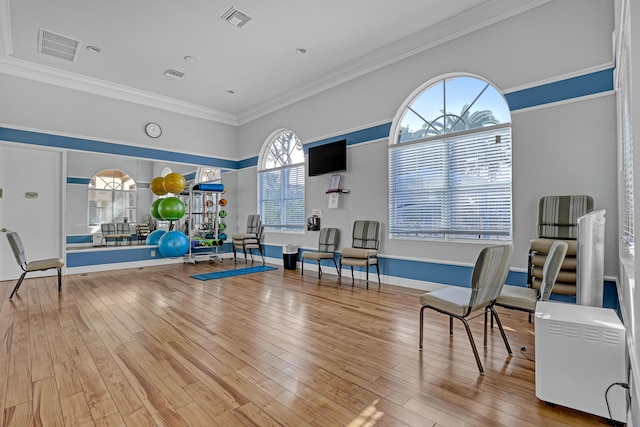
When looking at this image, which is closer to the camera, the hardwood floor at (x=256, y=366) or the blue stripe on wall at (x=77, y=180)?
the hardwood floor at (x=256, y=366)

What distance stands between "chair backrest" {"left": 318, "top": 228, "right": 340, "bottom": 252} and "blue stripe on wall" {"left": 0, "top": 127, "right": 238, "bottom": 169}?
390cm

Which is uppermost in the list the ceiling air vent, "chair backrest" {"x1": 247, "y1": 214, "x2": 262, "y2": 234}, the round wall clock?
the ceiling air vent

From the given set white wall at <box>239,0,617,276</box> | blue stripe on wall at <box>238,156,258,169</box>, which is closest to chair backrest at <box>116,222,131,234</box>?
blue stripe on wall at <box>238,156,258,169</box>

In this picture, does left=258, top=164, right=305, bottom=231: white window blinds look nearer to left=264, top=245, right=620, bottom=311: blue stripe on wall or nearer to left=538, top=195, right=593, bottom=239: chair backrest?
left=264, top=245, right=620, bottom=311: blue stripe on wall

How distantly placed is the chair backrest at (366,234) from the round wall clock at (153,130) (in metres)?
5.09

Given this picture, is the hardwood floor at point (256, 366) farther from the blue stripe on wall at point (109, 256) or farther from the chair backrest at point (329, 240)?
the blue stripe on wall at point (109, 256)

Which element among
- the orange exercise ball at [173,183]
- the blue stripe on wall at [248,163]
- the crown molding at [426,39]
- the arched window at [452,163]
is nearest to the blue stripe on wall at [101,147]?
the blue stripe on wall at [248,163]

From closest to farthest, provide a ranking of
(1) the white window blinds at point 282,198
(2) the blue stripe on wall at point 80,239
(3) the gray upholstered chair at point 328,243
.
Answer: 1. (3) the gray upholstered chair at point 328,243
2. (2) the blue stripe on wall at point 80,239
3. (1) the white window blinds at point 282,198

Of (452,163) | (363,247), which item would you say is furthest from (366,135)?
(363,247)

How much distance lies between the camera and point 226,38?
4832 millimetres

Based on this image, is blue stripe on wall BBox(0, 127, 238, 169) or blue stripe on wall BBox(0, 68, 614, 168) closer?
blue stripe on wall BBox(0, 68, 614, 168)

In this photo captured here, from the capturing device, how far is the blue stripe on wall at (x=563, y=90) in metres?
3.29

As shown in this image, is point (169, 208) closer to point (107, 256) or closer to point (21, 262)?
point (107, 256)

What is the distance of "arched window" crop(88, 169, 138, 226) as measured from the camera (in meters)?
6.58
